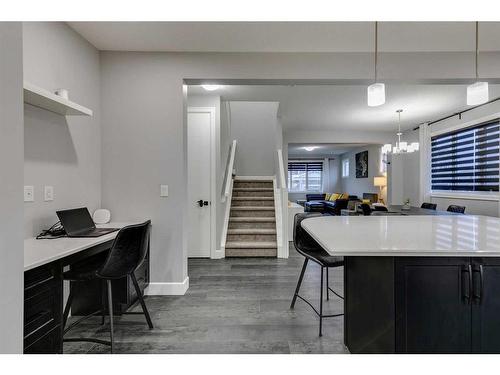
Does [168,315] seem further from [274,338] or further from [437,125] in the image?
[437,125]

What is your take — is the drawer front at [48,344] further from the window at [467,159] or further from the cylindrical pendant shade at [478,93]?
the window at [467,159]

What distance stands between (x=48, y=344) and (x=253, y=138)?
20.3 ft

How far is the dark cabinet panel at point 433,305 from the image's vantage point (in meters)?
1.33

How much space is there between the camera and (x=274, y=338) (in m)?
2.05

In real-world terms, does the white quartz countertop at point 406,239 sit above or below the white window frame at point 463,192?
below

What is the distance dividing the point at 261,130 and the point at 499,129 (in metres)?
4.70

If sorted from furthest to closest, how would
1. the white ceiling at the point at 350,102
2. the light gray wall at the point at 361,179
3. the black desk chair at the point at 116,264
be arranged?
1. the light gray wall at the point at 361,179
2. the white ceiling at the point at 350,102
3. the black desk chair at the point at 116,264

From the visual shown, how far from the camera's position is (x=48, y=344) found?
5.05ft

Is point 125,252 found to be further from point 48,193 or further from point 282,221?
point 282,221

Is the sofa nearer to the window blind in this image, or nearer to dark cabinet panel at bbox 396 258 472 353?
the window blind

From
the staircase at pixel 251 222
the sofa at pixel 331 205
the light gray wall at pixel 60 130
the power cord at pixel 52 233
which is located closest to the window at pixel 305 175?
the sofa at pixel 331 205

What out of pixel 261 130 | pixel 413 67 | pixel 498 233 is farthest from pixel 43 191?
pixel 261 130

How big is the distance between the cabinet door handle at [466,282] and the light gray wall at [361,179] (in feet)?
27.8

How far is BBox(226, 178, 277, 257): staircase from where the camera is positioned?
4309mm
